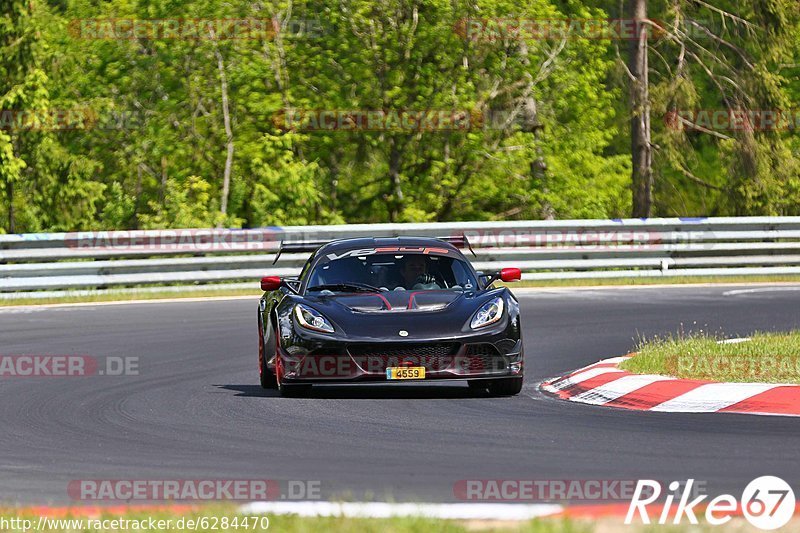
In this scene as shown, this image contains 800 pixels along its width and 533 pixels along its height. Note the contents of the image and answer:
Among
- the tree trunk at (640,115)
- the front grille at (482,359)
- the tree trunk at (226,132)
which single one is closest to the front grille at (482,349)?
the front grille at (482,359)

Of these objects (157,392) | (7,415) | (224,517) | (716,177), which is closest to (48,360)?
(157,392)

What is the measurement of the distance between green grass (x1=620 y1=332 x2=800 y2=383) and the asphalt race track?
940 mm

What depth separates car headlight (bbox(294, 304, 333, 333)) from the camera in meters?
12.4

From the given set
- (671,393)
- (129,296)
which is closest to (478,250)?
(129,296)

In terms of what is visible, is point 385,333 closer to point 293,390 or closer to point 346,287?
point 293,390

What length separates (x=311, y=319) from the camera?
41.1 ft

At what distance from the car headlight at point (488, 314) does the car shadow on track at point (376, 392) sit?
60 centimetres

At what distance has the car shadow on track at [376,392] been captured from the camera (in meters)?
12.5

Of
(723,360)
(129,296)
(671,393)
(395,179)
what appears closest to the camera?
(671,393)

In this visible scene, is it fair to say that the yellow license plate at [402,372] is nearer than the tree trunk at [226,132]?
Yes

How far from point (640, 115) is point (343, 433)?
2590 centimetres

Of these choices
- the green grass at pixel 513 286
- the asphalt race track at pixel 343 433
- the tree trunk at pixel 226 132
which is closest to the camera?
the asphalt race track at pixel 343 433

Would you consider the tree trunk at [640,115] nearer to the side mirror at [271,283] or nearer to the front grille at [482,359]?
the side mirror at [271,283]

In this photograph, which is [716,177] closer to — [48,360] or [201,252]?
[201,252]
